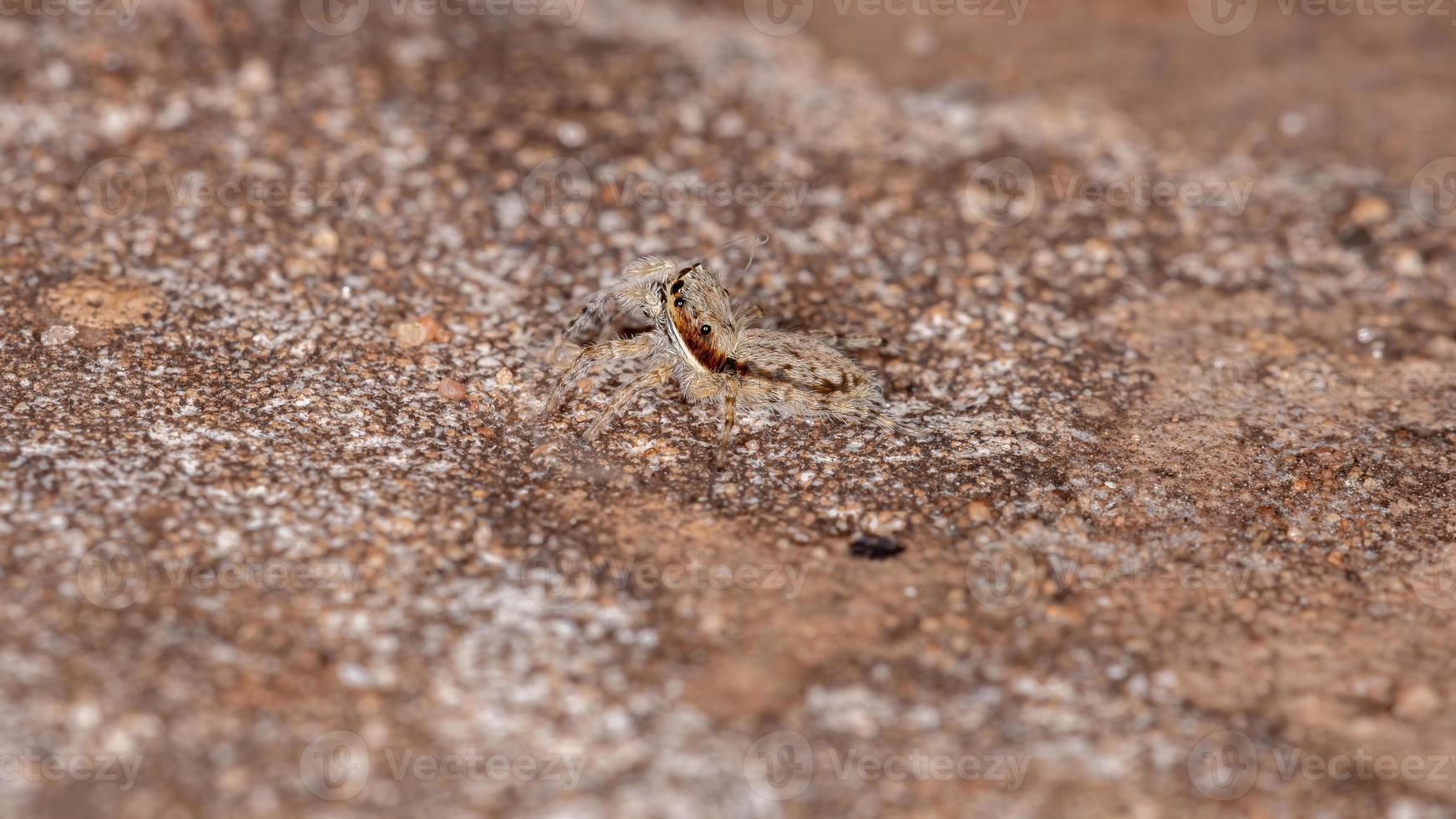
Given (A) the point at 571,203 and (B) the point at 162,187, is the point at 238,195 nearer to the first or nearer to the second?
(B) the point at 162,187

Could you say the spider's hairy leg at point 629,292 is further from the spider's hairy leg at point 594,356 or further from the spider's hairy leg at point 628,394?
the spider's hairy leg at point 628,394

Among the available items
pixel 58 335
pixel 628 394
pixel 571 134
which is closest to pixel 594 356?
pixel 628 394

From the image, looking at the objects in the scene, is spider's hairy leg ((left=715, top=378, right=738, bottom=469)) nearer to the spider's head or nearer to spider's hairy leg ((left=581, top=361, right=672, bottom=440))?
the spider's head

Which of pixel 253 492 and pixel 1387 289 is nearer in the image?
pixel 253 492

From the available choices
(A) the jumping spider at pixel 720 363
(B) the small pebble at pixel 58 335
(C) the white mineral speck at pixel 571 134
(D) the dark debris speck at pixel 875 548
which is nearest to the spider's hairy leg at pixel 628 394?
(A) the jumping spider at pixel 720 363

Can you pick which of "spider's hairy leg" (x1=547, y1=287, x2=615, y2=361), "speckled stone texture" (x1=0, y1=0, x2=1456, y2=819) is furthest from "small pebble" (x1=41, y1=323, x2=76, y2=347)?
"spider's hairy leg" (x1=547, y1=287, x2=615, y2=361)

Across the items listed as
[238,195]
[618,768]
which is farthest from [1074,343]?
[238,195]

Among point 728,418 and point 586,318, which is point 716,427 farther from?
point 586,318
